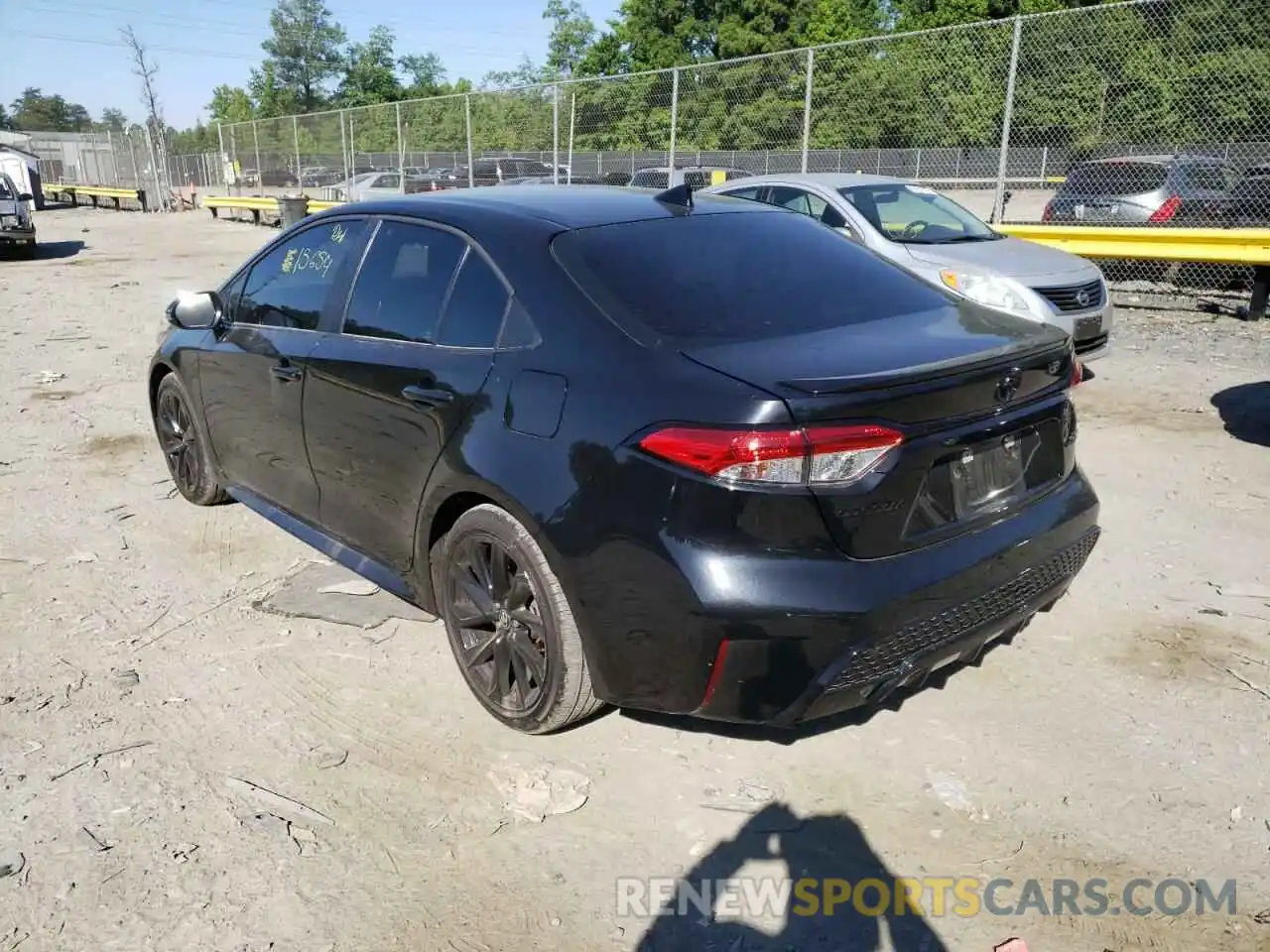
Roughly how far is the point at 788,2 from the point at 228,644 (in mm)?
57952

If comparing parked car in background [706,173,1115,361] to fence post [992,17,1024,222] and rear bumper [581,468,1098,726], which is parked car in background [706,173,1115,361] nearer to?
fence post [992,17,1024,222]

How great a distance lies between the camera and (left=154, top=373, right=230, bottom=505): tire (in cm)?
489

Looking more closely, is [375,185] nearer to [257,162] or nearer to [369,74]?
[257,162]

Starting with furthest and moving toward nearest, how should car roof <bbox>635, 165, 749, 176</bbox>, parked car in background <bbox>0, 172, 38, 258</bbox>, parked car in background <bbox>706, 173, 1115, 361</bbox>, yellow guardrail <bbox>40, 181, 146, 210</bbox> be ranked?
yellow guardrail <bbox>40, 181, 146, 210</bbox> → parked car in background <bbox>0, 172, 38, 258</bbox> → car roof <bbox>635, 165, 749, 176</bbox> → parked car in background <bbox>706, 173, 1115, 361</bbox>

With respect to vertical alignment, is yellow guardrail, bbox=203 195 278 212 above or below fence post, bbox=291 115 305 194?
below

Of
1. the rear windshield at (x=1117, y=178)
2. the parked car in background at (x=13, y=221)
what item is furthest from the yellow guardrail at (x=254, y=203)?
the rear windshield at (x=1117, y=178)

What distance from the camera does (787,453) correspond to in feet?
7.68

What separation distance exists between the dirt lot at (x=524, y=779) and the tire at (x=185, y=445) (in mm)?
545

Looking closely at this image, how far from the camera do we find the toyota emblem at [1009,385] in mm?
2688

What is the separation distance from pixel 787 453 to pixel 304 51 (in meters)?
100

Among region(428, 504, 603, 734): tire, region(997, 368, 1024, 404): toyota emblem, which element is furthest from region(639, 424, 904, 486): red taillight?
region(428, 504, 603, 734): tire

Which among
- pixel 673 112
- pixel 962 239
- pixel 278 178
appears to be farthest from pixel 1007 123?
pixel 278 178

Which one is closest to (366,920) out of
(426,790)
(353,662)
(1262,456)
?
(426,790)

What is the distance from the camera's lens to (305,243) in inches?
161
